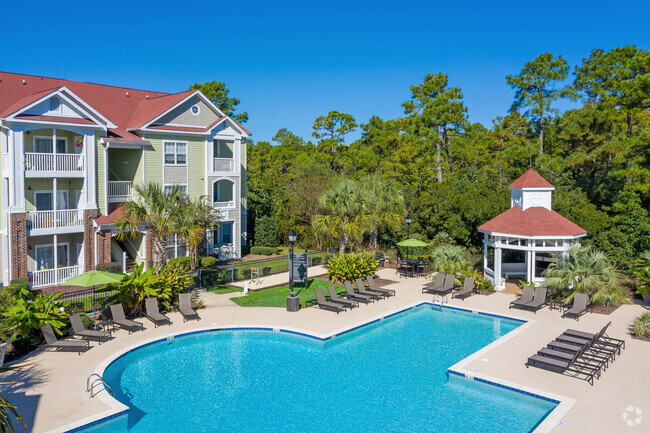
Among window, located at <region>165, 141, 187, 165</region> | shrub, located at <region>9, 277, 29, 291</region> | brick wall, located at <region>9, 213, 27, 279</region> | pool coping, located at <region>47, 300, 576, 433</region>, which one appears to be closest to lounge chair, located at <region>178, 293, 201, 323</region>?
pool coping, located at <region>47, 300, 576, 433</region>

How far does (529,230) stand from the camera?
82.4ft

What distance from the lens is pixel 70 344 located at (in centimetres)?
1638

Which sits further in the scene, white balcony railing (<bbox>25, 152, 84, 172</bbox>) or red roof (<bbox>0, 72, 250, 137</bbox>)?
red roof (<bbox>0, 72, 250, 137</bbox>)

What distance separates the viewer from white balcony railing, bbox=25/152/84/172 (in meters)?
24.8

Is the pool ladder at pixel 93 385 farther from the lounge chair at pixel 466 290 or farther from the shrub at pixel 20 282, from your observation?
the lounge chair at pixel 466 290

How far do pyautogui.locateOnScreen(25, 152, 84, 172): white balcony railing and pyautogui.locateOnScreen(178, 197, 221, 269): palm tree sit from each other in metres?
6.16

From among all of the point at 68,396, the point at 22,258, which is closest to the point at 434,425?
the point at 68,396

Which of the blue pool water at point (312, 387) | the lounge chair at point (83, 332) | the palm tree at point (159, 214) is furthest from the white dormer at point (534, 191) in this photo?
the lounge chair at point (83, 332)

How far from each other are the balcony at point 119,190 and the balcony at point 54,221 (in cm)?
243

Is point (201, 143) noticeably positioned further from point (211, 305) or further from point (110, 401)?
point (110, 401)

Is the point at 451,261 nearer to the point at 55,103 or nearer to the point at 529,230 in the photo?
the point at 529,230

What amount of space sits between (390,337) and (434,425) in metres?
6.89

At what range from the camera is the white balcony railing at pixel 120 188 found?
28.8 metres

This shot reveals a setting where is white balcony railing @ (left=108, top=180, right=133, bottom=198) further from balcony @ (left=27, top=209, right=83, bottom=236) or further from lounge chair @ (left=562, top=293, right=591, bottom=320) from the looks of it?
lounge chair @ (left=562, top=293, right=591, bottom=320)
